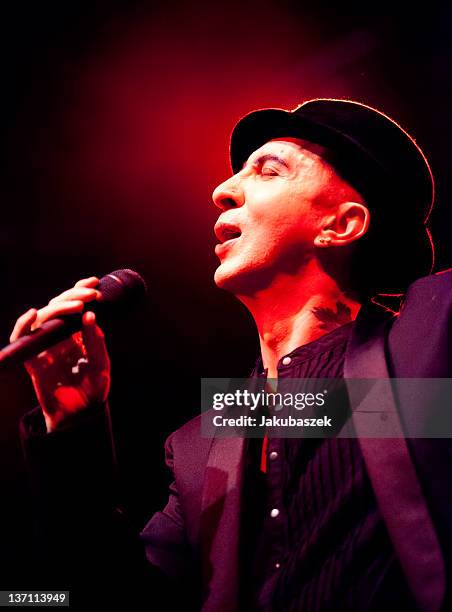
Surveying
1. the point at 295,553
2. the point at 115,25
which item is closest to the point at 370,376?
the point at 295,553

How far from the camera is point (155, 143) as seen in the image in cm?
278

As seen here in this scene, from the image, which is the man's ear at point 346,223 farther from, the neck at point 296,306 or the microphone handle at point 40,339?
the microphone handle at point 40,339

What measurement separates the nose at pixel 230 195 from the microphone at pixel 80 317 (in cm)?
56

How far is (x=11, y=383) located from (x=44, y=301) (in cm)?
41

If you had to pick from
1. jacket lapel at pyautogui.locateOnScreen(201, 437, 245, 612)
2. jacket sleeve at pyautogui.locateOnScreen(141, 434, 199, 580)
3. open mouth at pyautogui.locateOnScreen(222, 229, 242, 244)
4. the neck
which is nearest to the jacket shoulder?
the neck

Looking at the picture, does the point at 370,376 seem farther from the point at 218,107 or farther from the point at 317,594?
the point at 218,107

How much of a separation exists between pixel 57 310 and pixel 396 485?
0.95 metres

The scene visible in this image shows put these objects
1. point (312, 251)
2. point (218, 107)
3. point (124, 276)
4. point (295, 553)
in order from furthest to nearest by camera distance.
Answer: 1. point (218, 107)
2. point (312, 251)
3. point (124, 276)
4. point (295, 553)

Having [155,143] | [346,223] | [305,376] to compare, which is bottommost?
[305,376]

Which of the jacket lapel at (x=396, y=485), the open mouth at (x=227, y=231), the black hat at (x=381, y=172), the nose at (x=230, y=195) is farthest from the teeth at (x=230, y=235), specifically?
the jacket lapel at (x=396, y=485)

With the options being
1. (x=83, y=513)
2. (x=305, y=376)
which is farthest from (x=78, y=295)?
(x=305, y=376)

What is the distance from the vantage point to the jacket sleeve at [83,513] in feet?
4.95

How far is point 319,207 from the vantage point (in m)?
2.02

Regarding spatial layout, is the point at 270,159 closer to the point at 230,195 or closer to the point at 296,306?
the point at 230,195
